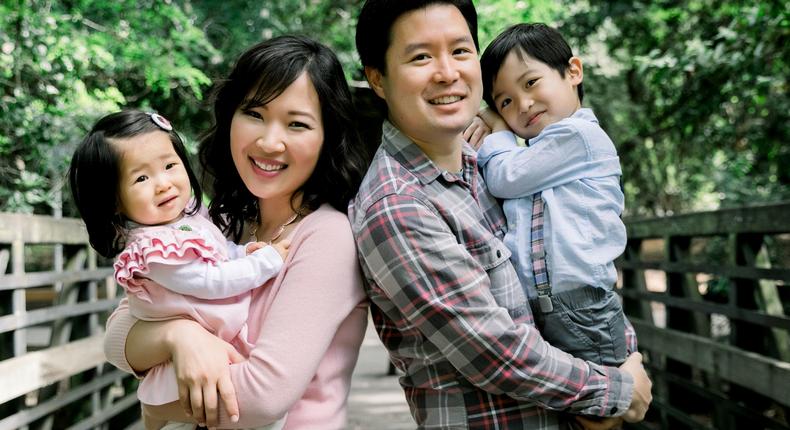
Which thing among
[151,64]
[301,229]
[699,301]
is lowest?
[699,301]

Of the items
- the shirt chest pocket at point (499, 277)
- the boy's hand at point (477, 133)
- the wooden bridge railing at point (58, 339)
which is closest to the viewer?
the shirt chest pocket at point (499, 277)

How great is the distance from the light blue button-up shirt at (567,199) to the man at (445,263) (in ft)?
0.24

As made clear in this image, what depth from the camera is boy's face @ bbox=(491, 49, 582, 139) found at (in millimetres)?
2221

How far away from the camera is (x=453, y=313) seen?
1.75m

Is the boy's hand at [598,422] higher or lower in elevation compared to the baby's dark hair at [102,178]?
lower

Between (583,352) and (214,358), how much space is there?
35.3 inches

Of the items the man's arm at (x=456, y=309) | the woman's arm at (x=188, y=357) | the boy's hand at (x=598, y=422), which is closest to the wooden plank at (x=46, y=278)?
the woman's arm at (x=188, y=357)

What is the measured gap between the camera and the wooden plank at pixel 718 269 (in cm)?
324

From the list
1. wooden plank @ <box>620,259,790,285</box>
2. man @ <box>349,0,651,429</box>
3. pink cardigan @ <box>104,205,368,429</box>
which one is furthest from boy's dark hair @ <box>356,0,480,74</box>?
wooden plank @ <box>620,259,790,285</box>

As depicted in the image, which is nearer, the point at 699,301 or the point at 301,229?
the point at 301,229

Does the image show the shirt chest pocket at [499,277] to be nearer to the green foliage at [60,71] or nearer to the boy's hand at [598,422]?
the boy's hand at [598,422]

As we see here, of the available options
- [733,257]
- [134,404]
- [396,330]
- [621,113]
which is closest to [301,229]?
[396,330]

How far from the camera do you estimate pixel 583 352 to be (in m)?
1.94

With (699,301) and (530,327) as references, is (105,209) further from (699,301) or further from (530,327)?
(699,301)
